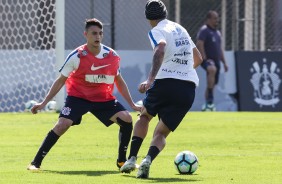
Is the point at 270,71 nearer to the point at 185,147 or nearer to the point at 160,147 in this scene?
the point at 185,147

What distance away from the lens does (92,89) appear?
11141 millimetres

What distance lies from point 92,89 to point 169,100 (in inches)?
51.5

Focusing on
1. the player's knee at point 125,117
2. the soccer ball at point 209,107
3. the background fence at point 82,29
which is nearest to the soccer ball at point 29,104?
the background fence at point 82,29

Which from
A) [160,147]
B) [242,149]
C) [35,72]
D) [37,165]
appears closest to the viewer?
[160,147]

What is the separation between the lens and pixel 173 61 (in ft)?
33.3

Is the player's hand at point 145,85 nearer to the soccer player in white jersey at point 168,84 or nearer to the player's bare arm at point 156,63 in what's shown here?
the player's bare arm at point 156,63

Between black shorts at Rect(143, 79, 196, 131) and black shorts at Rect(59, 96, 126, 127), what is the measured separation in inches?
37.8

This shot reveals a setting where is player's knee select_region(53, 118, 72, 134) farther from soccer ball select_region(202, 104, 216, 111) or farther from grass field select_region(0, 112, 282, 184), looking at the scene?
soccer ball select_region(202, 104, 216, 111)

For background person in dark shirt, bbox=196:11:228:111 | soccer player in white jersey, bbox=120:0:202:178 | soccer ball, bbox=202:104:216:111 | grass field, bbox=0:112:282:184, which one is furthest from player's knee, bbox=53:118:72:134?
background person in dark shirt, bbox=196:11:228:111

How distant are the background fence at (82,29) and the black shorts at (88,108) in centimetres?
1072

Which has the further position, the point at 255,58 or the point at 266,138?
the point at 255,58

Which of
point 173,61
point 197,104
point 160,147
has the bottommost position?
point 197,104

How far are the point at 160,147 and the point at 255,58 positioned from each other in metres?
Answer: 14.4

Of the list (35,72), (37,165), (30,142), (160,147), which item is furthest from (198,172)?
(35,72)
